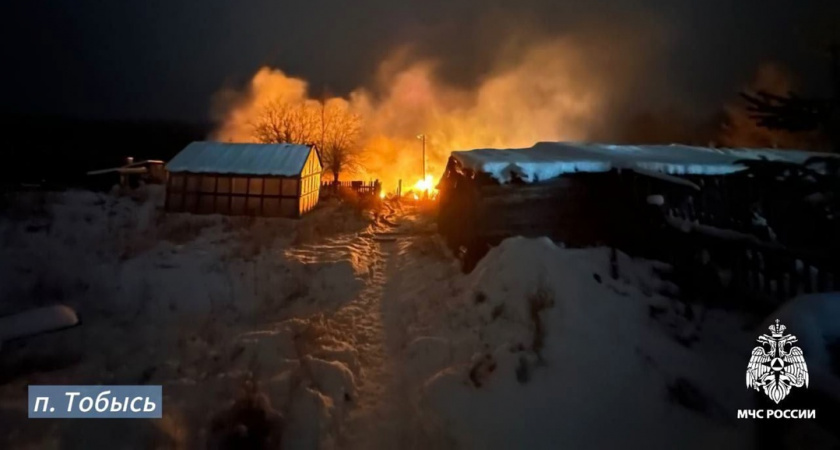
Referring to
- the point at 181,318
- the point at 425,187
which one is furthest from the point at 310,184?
the point at 181,318

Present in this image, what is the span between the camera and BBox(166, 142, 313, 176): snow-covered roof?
24.7 m

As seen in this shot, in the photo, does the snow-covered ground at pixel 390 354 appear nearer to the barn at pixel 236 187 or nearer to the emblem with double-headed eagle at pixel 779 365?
the emblem with double-headed eagle at pixel 779 365

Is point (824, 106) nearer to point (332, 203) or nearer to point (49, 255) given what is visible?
point (49, 255)

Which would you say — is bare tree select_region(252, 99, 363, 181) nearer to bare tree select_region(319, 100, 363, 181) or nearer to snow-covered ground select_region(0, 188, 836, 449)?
bare tree select_region(319, 100, 363, 181)

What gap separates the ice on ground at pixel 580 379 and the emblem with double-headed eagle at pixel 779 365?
2.77 feet

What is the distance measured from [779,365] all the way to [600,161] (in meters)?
7.27

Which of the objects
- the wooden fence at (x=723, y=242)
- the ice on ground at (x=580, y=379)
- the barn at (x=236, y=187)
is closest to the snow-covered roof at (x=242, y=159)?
the barn at (x=236, y=187)

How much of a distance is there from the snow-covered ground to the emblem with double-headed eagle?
167 millimetres

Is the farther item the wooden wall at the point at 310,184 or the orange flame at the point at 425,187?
the orange flame at the point at 425,187

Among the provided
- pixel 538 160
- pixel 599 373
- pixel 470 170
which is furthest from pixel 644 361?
pixel 470 170

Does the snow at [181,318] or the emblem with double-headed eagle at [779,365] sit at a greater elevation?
the emblem with double-headed eagle at [779,365]

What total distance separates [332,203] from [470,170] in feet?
63.9

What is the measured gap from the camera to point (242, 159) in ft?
84.1

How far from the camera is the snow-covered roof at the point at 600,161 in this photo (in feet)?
35.1
